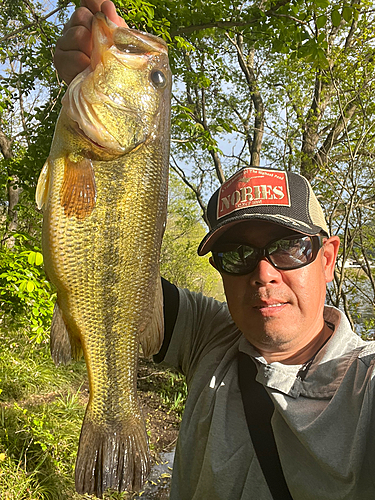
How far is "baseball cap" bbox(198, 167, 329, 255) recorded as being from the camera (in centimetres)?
175

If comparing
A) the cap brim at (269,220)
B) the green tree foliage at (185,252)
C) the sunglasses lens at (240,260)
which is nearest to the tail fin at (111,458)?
the sunglasses lens at (240,260)

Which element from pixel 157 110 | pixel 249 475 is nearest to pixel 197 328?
pixel 249 475

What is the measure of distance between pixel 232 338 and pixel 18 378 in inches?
172

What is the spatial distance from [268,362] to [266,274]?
0.41 metres

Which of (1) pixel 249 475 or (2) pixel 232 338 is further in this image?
(2) pixel 232 338

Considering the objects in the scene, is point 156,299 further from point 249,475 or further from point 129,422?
point 249,475

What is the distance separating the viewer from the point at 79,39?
158 cm

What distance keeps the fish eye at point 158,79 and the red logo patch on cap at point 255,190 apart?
555 mm

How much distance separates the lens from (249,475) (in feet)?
5.02

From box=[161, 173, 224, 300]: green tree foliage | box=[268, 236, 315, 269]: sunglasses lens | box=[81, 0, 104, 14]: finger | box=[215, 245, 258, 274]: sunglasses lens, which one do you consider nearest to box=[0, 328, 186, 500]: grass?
box=[215, 245, 258, 274]: sunglasses lens

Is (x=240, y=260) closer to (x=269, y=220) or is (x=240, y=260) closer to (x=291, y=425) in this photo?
(x=269, y=220)

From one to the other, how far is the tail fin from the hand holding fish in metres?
1.47

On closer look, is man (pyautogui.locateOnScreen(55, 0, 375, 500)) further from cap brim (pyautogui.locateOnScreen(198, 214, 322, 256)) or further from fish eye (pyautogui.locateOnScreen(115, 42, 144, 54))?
fish eye (pyautogui.locateOnScreen(115, 42, 144, 54))

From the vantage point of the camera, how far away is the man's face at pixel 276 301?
1.71 m
